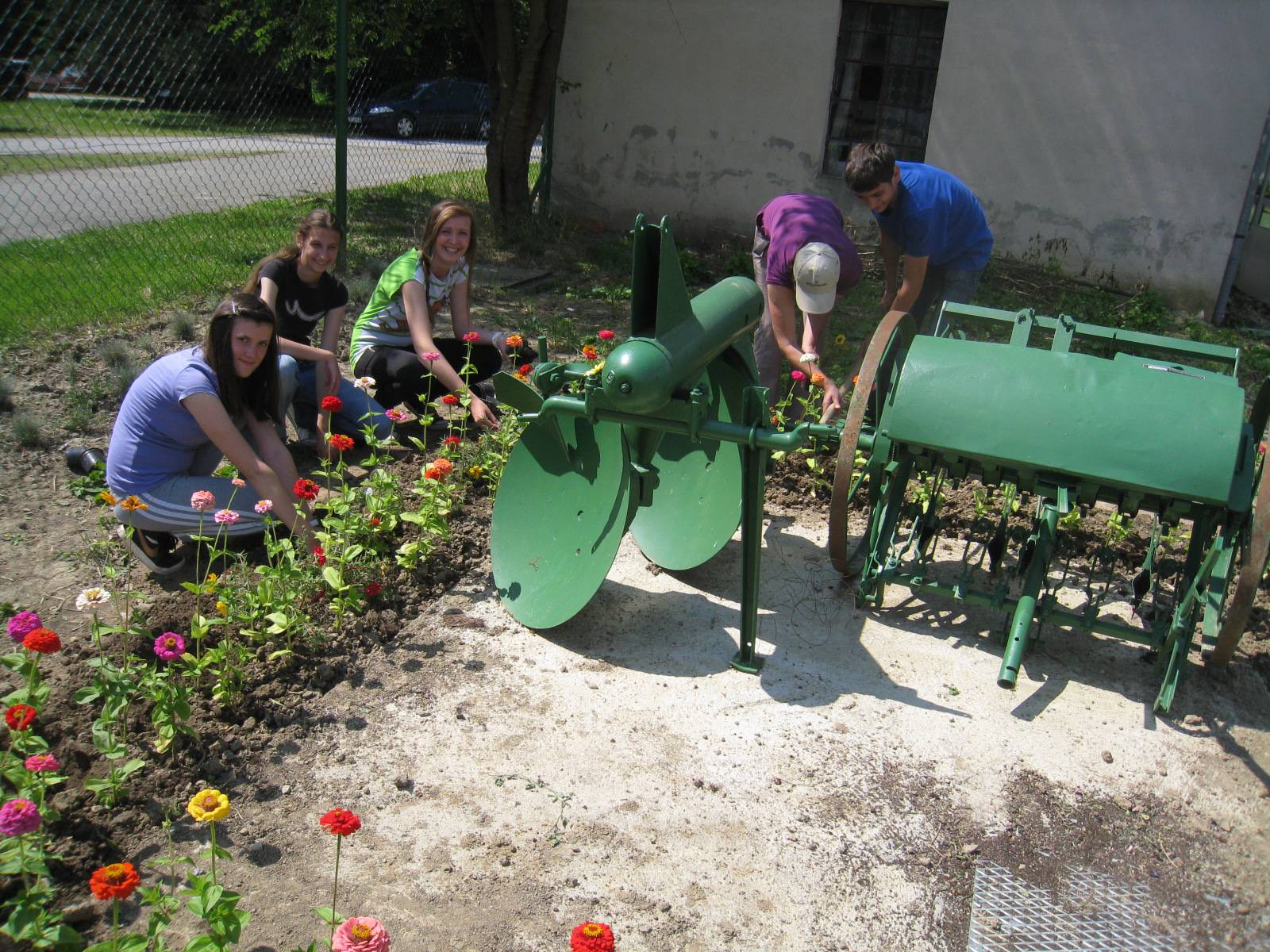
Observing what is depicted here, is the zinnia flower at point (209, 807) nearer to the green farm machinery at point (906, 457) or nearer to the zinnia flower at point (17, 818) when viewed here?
the zinnia flower at point (17, 818)

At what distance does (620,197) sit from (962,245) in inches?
236

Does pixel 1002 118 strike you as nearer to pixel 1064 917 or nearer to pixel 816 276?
pixel 816 276

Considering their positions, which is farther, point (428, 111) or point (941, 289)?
point (428, 111)

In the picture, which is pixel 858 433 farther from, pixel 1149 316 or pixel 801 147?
pixel 801 147

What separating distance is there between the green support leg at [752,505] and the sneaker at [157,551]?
205 centimetres

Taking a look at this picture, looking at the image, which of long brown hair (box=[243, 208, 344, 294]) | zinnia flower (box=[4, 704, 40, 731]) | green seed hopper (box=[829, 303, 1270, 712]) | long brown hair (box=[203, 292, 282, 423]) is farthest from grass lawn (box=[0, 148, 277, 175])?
zinnia flower (box=[4, 704, 40, 731])

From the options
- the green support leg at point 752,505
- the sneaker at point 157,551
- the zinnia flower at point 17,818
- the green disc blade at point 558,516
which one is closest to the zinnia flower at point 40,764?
the zinnia flower at point 17,818

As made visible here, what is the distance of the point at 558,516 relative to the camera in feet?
11.5

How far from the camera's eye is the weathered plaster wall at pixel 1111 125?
800 centimetres

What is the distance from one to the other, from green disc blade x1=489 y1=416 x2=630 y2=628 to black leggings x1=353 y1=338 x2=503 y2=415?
125 cm

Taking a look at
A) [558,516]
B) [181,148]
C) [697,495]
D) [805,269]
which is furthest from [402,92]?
[558,516]

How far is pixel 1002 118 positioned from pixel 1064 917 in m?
7.63

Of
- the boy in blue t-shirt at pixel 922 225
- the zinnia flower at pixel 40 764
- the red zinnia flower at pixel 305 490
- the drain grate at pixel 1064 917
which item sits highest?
the boy in blue t-shirt at pixel 922 225

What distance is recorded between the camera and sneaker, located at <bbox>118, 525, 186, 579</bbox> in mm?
3662
